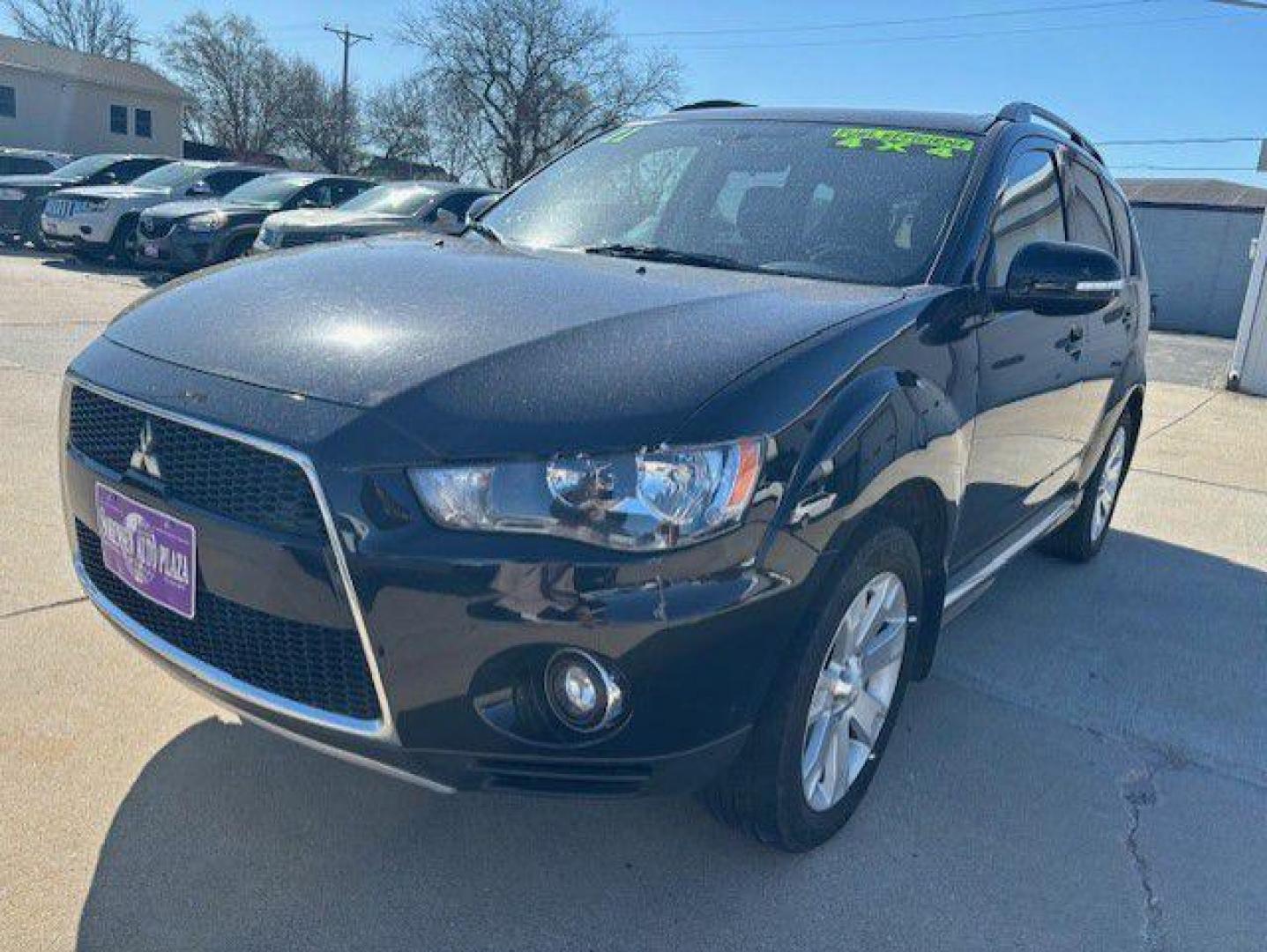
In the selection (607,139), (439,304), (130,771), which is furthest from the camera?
(607,139)

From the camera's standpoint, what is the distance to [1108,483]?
16.6 ft

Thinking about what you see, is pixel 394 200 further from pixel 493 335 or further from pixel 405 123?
pixel 405 123

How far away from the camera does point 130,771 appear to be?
266cm

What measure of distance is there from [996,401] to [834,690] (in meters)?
1.05

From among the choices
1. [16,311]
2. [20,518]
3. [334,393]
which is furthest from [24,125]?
[334,393]

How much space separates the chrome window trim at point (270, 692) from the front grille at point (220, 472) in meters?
0.02

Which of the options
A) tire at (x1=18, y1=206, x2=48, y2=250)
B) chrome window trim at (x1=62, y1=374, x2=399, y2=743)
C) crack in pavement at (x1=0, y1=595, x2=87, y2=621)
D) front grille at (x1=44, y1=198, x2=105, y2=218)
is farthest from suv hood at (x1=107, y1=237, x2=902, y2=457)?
tire at (x1=18, y1=206, x2=48, y2=250)

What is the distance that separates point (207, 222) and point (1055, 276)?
12.4 meters

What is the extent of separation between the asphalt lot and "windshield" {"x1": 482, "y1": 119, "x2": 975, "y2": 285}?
1.42 metres

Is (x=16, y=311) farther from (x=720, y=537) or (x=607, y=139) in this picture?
(x=720, y=537)

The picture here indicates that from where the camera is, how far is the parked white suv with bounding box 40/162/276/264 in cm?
1500

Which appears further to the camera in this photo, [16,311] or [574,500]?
[16,311]

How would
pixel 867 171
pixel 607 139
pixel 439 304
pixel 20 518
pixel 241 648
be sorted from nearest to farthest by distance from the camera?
1. pixel 241 648
2. pixel 439 304
3. pixel 867 171
4. pixel 607 139
5. pixel 20 518

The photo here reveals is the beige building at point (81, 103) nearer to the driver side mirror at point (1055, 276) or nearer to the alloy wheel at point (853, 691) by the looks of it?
the driver side mirror at point (1055, 276)
